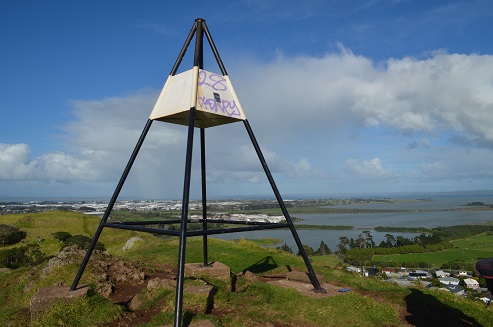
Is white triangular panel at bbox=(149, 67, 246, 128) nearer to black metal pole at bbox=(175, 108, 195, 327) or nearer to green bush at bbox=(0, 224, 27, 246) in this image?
black metal pole at bbox=(175, 108, 195, 327)

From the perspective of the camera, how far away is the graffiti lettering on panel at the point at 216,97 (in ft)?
25.6

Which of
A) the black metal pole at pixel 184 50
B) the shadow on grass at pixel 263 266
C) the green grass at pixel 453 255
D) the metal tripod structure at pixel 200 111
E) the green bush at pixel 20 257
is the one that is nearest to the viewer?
the metal tripod structure at pixel 200 111

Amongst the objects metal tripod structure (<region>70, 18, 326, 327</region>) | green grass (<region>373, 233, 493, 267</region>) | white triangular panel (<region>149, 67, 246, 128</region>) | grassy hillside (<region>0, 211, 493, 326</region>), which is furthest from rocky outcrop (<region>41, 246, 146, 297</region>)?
green grass (<region>373, 233, 493, 267</region>)

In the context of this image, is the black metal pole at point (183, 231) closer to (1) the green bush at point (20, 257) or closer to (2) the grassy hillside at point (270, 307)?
(2) the grassy hillside at point (270, 307)

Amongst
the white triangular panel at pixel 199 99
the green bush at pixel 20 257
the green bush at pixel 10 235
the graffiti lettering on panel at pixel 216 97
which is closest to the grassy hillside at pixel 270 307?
the white triangular panel at pixel 199 99

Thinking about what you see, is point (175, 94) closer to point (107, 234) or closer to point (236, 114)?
point (236, 114)

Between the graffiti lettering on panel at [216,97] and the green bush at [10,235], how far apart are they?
24.8 meters

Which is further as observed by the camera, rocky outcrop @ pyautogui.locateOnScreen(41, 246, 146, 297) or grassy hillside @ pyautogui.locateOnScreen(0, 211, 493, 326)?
rocky outcrop @ pyautogui.locateOnScreen(41, 246, 146, 297)

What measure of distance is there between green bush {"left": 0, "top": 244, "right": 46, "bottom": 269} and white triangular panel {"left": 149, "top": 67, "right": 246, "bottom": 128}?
15.1 m

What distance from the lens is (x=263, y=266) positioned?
13492mm

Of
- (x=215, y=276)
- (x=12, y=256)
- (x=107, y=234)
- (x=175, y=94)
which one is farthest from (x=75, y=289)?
(x=107, y=234)

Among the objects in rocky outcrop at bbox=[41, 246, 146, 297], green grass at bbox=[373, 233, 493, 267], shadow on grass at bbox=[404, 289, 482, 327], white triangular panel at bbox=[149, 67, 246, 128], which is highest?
white triangular panel at bbox=[149, 67, 246, 128]

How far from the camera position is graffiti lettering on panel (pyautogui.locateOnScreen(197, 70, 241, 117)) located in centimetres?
779

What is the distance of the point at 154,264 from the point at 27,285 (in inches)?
200
